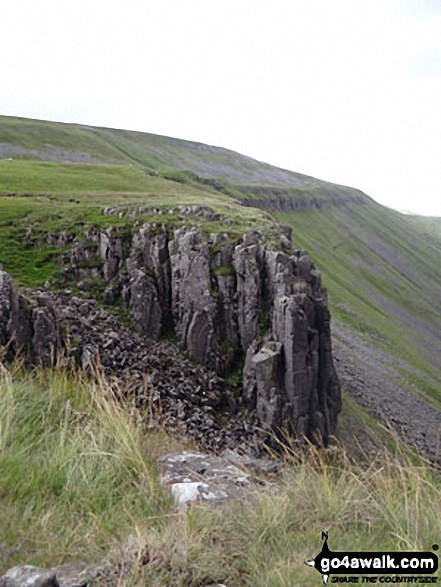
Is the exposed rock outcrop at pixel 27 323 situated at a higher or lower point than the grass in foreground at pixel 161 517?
lower

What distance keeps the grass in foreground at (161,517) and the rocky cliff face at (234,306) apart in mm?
26017

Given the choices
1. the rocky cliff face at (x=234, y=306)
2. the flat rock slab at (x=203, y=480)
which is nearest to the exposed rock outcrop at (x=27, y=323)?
the rocky cliff face at (x=234, y=306)

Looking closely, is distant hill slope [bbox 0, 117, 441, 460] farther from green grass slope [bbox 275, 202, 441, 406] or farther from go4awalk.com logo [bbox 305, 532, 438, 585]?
go4awalk.com logo [bbox 305, 532, 438, 585]

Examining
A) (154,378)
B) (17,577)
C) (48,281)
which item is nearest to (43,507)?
(17,577)

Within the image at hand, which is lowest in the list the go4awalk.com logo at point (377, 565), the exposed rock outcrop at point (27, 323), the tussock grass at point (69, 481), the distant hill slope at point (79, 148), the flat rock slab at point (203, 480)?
the exposed rock outcrop at point (27, 323)

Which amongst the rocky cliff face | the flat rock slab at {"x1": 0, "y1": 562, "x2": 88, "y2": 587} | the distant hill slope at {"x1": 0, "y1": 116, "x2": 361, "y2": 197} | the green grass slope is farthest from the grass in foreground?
the distant hill slope at {"x1": 0, "y1": 116, "x2": 361, "y2": 197}

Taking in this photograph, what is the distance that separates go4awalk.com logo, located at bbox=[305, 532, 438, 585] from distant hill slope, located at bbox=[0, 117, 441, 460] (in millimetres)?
32787

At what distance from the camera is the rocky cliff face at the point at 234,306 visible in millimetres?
32375


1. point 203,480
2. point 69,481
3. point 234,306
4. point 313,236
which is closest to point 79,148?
point 313,236

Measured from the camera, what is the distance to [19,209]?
42562 mm

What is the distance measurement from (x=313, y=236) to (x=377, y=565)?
485ft

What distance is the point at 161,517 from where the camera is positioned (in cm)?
516

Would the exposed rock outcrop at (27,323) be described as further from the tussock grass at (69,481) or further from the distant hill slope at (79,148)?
the distant hill slope at (79,148)

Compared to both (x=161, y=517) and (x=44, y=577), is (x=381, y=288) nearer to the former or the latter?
(x=161, y=517)
